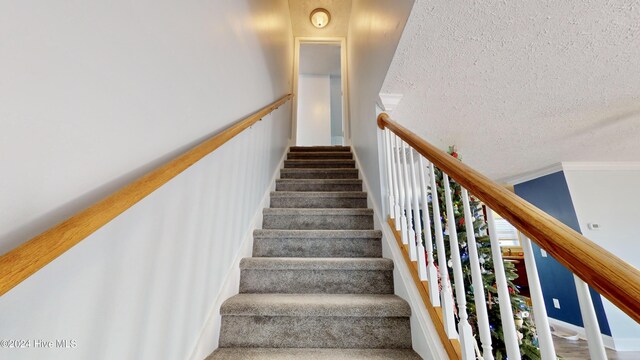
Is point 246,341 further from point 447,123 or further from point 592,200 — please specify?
point 592,200

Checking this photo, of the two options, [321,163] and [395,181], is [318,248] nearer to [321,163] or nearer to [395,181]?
[395,181]

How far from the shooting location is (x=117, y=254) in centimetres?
65

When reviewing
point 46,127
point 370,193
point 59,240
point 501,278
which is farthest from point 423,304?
point 46,127

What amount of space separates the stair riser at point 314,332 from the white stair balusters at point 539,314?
693 millimetres

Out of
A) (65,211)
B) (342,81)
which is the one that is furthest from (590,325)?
(342,81)

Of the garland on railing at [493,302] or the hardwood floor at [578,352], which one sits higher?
the garland on railing at [493,302]

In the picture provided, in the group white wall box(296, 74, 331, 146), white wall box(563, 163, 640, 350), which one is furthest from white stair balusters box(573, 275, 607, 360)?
white wall box(296, 74, 331, 146)

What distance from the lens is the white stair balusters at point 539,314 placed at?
0.59 m

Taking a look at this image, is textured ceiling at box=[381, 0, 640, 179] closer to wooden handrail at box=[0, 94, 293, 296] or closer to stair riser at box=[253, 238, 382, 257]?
stair riser at box=[253, 238, 382, 257]

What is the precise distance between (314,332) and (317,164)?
Answer: 2.13 meters

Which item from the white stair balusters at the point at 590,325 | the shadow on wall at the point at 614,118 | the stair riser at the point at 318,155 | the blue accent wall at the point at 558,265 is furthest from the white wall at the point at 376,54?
the blue accent wall at the point at 558,265

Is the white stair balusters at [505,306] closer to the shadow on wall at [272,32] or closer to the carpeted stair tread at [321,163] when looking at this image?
the shadow on wall at [272,32]

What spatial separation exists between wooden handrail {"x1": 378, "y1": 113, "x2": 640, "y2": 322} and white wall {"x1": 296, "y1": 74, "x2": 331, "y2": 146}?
4.75 m

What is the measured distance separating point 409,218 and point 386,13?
1200mm
